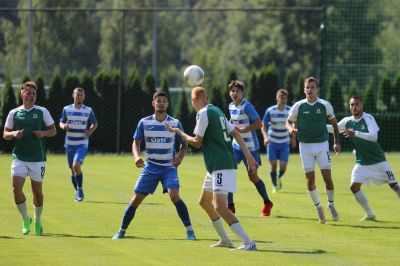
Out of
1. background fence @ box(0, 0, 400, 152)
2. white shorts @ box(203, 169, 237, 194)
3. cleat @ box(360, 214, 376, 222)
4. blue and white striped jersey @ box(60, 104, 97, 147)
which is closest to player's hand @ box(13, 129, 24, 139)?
white shorts @ box(203, 169, 237, 194)

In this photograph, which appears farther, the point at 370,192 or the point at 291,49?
the point at 291,49

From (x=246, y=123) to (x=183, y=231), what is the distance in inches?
121

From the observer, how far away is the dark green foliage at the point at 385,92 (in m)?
35.6

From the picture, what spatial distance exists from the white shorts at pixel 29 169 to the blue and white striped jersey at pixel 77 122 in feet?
19.2

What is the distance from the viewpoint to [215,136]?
37.9ft

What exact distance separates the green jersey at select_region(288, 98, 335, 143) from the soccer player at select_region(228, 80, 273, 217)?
2.34 ft

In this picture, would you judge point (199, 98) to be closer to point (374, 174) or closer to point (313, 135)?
point (313, 135)

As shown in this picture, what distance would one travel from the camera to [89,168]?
26578 millimetres

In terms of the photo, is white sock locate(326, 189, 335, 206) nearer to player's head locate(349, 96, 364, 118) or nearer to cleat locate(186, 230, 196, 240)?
player's head locate(349, 96, 364, 118)

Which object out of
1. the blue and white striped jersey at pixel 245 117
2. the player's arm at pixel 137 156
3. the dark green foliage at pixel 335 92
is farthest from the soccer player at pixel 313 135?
the dark green foliage at pixel 335 92

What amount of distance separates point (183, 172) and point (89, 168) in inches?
117

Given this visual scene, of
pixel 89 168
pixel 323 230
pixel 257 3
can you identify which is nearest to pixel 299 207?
pixel 323 230

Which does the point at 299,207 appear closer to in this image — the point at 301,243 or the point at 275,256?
the point at 301,243

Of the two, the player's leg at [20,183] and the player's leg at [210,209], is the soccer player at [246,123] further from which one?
the player's leg at [20,183]
